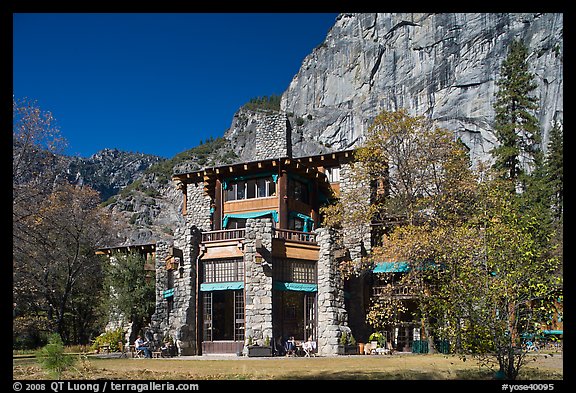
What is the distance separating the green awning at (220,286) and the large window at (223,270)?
0.20 metres

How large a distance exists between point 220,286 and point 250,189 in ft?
25.1

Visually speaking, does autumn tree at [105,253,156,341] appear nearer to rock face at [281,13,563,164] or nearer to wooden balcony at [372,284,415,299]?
wooden balcony at [372,284,415,299]

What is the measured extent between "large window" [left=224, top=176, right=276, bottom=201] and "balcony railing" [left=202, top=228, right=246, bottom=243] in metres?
5.12

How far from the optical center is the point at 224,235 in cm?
3038

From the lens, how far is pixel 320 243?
30938 millimetres

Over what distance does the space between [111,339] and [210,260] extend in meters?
10.0

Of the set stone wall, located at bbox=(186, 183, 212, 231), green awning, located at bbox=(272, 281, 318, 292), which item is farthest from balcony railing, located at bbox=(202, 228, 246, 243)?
stone wall, located at bbox=(186, 183, 212, 231)

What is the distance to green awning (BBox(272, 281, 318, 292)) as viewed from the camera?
29133mm

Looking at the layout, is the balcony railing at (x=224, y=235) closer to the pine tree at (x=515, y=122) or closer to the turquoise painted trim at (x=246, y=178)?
the turquoise painted trim at (x=246, y=178)

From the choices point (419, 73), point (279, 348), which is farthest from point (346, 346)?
point (419, 73)

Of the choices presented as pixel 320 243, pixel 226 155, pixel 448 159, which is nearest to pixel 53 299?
pixel 320 243

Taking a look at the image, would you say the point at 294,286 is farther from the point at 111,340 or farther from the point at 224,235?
the point at 111,340

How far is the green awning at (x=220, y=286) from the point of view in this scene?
1149 inches
